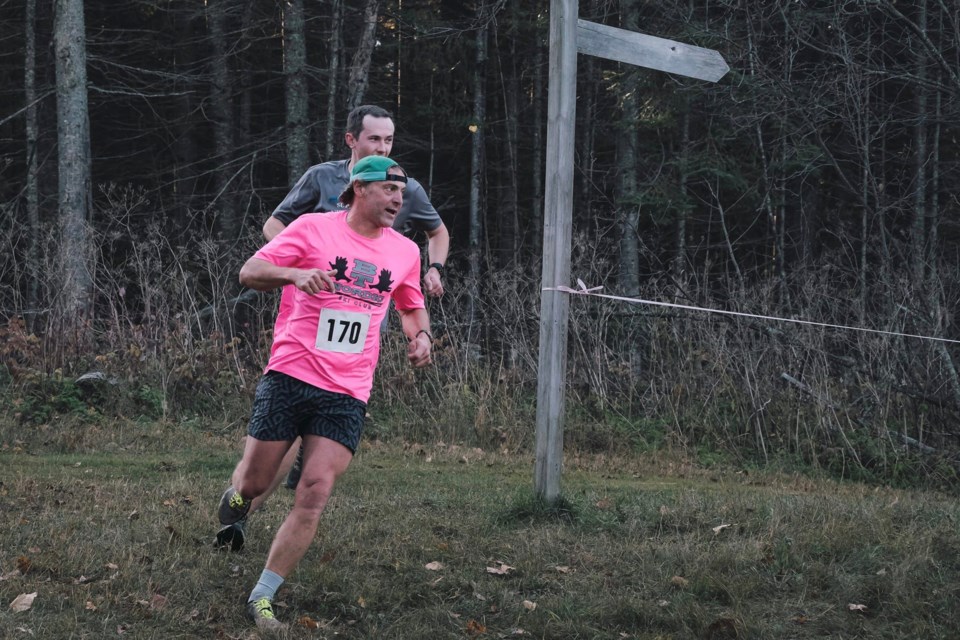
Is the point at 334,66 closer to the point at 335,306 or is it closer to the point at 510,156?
the point at 510,156

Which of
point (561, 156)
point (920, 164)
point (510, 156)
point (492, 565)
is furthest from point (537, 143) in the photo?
point (492, 565)

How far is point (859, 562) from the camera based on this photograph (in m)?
5.30

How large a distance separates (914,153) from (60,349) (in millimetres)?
17161

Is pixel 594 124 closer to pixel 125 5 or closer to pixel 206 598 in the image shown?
pixel 125 5

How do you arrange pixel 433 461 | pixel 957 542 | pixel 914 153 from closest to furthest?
pixel 957 542 < pixel 433 461 < pixel 914 153

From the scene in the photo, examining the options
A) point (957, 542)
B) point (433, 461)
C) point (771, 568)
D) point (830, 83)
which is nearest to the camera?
point (771, 568)

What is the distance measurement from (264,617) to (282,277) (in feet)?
4.58

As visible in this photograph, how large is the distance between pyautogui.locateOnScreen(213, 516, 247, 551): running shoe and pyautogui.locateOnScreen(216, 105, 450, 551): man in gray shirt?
35 centimetres

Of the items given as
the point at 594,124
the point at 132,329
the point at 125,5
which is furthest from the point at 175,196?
the point at 132,329

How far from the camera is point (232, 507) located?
5.11m

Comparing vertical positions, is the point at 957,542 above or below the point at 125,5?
below

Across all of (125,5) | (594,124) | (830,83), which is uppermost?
(125,5)

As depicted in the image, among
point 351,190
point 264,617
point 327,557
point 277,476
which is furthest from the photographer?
point 327,557

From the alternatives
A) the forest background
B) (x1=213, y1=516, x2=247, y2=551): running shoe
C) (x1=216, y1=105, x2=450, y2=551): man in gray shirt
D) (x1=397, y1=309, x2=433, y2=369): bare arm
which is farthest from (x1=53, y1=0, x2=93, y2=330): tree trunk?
(x1=397, y1=309, x2=433, y2=369): bare arm
